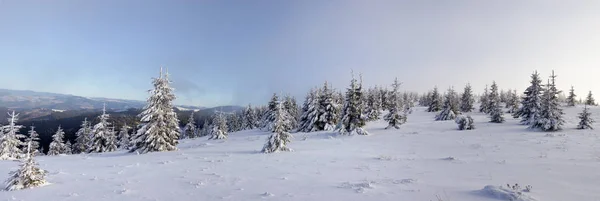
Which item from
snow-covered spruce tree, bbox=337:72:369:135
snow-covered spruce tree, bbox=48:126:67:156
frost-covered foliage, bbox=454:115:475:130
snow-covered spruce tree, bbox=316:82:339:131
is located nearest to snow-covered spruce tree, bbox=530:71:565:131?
frost-covered foliage, bbox=454:115:475:130

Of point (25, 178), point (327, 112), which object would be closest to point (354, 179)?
point (25, 178)

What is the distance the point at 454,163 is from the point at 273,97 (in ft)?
151

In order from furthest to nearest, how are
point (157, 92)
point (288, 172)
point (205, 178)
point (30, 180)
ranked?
1. point (157, 92)
2. point (288, 172)
3. point (205, 178)
4. point (30, 180)

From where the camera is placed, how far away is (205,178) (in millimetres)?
12180

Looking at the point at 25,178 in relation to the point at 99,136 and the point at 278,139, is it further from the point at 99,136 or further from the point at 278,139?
the point at 99,136

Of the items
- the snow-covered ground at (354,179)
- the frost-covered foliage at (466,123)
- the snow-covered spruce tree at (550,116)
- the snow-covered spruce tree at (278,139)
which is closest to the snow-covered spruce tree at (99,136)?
the snow-covered ground at (354,179)

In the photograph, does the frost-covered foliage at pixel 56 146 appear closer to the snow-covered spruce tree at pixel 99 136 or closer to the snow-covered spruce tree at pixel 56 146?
the snow-covered spruce tree at pixel 56 146

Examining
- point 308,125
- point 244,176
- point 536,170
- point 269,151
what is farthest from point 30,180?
point 308,125

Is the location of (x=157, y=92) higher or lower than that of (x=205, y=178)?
higher

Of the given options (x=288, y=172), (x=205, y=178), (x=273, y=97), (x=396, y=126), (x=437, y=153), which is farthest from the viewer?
(x=273, y=97)

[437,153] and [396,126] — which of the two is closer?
[437,153]

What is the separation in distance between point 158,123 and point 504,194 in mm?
26724

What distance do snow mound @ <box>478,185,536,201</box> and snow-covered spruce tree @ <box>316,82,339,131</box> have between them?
1368 inches

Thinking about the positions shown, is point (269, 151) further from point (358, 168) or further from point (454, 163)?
point (454, 163)
